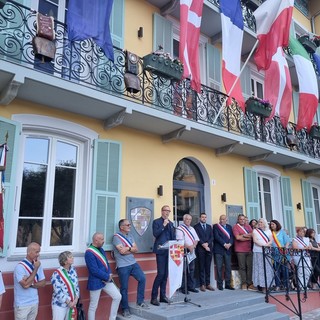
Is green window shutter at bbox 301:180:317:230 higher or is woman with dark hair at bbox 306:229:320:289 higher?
green window shutter at bbox 301:180:317:230

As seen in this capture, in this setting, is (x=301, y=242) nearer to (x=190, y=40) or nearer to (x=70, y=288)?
(x=190, y=40)

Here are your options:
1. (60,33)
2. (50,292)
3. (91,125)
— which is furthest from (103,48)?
(50,292)

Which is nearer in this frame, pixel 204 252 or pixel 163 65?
pixel 163 65

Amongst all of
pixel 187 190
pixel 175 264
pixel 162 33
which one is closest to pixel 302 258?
pixel 187 190

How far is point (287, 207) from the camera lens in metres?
9.92

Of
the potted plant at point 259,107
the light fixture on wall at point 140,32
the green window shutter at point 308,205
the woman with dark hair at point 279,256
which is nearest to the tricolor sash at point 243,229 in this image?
the woman with dark hair at point 279,256

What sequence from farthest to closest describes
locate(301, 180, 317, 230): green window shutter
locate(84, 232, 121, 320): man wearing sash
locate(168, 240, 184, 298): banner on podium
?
locate(301, 180, 317, 230): green window shutter → locate(168, 240, 184, 298): banner on podium → locate(84, 232, 121, 320): man wearing sash

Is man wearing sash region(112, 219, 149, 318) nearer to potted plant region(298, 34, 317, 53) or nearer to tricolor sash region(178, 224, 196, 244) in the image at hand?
tricolor sash region(178, 224, 196, 244)

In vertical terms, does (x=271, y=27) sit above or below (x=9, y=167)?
above

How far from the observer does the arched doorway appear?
7668 mm

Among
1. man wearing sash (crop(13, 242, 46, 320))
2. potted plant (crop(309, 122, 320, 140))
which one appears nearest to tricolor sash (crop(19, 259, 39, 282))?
man wearing sash (crop(13, 242, 46, 320))

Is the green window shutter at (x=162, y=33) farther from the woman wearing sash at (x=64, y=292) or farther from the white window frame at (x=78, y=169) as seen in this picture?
the woman wearing sash at (x=64, y=292)

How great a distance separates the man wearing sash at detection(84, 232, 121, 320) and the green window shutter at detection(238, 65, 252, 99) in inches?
259

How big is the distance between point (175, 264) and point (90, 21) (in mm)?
4392
